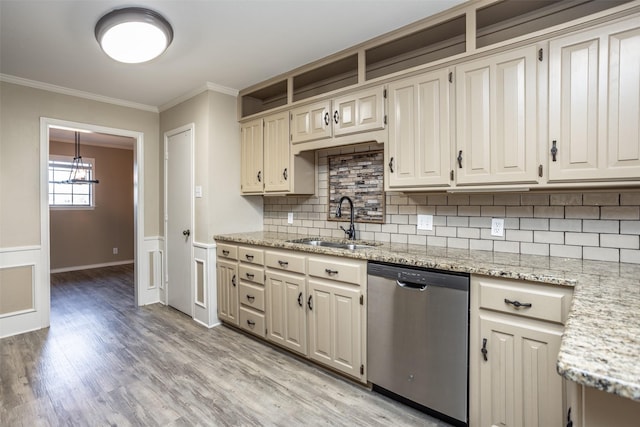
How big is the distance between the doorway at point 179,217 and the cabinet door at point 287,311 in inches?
50.3

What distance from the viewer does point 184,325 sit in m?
3.49

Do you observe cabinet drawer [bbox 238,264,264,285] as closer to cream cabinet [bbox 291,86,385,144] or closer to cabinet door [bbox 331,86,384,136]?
cream cabinet [bbox 291,86,385,144]

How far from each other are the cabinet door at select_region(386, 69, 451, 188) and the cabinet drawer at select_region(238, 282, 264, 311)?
1523 mm

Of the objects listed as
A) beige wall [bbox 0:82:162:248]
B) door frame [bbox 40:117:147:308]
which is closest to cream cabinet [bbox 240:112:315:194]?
door frame [bbox 40:117:147:308]

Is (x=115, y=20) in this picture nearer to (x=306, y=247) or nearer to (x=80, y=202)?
(x=306, y=247)

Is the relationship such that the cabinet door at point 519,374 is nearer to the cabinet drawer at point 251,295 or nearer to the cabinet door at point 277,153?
the cabinet drawer at point 251,295

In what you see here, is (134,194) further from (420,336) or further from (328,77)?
(420,336)

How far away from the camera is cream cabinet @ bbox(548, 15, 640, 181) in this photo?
157 cm

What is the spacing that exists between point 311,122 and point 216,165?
1207 mm

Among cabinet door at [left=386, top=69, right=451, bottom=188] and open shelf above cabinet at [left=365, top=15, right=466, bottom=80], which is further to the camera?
open shelf above cabinet at [left=365, top=15, right=466, bottom=80]

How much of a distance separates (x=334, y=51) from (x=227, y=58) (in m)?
0.91

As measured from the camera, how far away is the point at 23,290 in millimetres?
3314

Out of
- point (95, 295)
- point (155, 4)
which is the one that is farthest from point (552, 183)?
point (95, 295)

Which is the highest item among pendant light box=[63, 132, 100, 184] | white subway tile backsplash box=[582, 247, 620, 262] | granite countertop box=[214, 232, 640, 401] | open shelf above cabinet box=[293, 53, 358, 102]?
open shelf above cabinet box=[293, 53, 358, 102]
